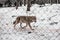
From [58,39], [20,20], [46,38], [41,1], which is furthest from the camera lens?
[41,1]

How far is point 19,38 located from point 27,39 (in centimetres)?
→ 33

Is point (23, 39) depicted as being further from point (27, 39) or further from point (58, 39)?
point (58, 39)

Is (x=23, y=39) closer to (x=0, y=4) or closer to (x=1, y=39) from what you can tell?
(x=1, y=39)

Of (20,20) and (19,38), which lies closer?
(19,38)

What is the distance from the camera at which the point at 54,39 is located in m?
5.48

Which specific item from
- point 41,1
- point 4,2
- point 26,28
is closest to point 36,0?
point 41,1

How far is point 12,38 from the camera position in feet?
19.0

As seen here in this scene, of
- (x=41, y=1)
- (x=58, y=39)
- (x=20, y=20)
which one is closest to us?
A: (x=58, y=39)

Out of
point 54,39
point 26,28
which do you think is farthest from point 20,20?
point 54,39

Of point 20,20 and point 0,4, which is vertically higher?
point 20,20

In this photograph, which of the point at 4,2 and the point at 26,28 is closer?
the point at 26,28

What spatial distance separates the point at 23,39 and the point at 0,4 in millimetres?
14691

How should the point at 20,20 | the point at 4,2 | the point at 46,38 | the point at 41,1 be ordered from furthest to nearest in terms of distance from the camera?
the point at 4,2, the point at 41,1, the point at 20,20, the point at 46,38

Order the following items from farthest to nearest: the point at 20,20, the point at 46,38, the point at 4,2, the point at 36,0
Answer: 1. the point at 4,2
2. the point at 36,0
3. the point at 20,20
4. the point at 46,38
